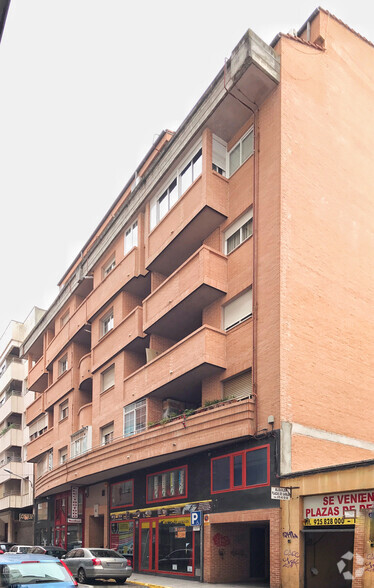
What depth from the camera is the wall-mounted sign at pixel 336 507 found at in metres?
15.8

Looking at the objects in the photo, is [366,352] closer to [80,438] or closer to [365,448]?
[365,448]

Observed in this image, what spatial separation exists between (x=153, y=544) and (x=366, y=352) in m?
11.2

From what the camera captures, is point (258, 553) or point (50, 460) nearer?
point (258, 553)

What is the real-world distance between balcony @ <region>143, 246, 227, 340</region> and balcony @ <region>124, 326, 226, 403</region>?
1.56 meters

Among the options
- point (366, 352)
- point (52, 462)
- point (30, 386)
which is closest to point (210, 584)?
point (366, 352)

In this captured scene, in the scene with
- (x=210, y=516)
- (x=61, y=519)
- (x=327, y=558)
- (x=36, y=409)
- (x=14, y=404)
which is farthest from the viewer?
(x=14, y=404)

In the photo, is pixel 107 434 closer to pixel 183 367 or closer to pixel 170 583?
pixel 183 367

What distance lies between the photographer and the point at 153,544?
25.7 meters

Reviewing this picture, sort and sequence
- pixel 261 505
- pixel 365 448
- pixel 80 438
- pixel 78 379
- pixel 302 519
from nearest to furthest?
pixel 302 519 → pixel 261 505 → pixel 365 448 → pixel 80 438 → pixel 78 379

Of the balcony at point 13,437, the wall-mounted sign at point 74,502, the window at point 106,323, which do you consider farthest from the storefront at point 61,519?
the balcony at point 13,437

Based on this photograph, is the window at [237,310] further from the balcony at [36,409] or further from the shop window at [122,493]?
the balcony at [36,409]

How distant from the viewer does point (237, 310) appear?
2286cm

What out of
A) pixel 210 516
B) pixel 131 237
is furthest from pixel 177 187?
pixel 210 516

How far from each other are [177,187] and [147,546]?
14506 millimetres
